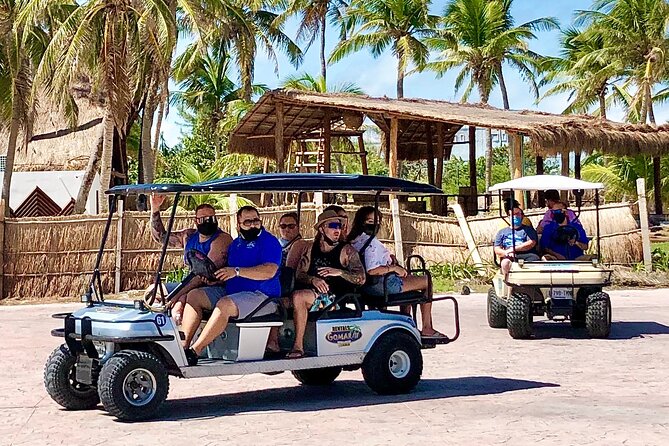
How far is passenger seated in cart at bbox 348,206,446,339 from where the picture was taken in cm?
1010

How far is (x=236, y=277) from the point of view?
9422 millimetres

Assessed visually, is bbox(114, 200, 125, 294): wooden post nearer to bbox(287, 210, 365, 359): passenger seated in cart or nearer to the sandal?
bbox(287, 210, 365, 359): passenger seated in cart

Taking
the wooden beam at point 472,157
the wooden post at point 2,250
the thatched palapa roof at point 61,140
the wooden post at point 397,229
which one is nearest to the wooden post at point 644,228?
the wooden post at point 397,229

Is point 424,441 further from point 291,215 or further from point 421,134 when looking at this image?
point 421,134

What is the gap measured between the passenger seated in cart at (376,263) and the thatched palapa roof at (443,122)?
12968 mm

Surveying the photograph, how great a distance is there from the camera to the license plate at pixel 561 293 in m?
14.0

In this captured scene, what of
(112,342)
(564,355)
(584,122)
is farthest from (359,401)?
(584,122)

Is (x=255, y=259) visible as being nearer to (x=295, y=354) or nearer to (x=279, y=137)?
(x=295, y=354)

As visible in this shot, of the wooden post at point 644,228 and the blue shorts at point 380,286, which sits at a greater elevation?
the wooden post at point 644,228

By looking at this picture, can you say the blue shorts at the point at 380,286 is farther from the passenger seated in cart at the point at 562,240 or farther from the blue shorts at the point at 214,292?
the passenger seated in cart at the point at 562,240

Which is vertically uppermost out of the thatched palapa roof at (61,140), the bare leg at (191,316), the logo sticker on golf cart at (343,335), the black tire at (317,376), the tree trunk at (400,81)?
the tree trunk at (400,81)

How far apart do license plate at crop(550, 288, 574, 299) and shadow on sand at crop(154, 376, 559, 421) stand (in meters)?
3.24

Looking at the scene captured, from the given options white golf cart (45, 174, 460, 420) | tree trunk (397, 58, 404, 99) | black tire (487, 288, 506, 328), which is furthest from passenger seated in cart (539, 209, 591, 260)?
tree trunk (397, 58, 404, 99)

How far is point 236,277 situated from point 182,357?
2.79ft
